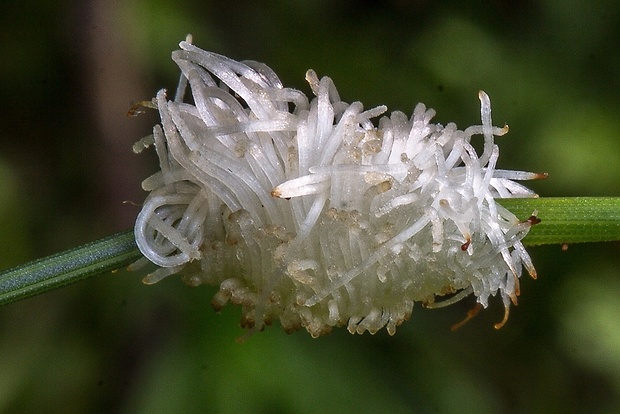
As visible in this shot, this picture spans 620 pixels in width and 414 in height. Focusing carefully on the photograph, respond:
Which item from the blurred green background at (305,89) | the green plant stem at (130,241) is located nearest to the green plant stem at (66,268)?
the green plant stem at (130,241)

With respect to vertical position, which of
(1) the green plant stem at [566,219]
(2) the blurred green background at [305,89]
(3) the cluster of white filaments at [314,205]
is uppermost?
(1) the green plant stem at [566,219]

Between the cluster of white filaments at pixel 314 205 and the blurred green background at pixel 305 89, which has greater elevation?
the cluster of white filaments at pixel 314 205

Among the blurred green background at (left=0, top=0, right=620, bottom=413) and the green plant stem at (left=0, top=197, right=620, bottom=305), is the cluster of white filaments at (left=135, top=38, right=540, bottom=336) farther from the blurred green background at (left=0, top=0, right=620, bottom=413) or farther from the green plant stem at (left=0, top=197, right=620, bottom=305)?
the blurred green background at (left=0, top=0, right=620, bottom=413)

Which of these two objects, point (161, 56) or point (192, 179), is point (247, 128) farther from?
point (161, 56)

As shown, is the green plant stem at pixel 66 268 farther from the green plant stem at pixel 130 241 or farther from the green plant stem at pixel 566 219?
the green plant stem at pixel 566 219

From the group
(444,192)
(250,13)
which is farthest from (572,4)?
(444,192)

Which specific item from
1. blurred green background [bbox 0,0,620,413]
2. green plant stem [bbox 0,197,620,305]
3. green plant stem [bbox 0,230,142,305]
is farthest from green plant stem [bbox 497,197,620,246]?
blurred green background [bbox 0,0,620,413]
